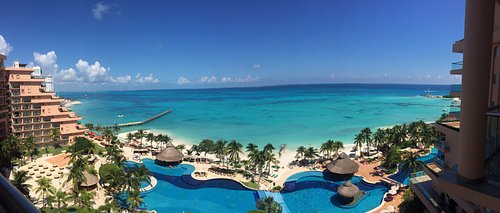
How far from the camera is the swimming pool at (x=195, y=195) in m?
22.2

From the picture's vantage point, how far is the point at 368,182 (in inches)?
1021

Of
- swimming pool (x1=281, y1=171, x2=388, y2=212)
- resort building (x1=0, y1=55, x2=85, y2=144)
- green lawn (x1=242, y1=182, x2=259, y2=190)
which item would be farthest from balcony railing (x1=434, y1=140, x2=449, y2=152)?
resort building (x1=0, y1=55, x2=85, y2=144)

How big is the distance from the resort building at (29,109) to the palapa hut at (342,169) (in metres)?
34.8

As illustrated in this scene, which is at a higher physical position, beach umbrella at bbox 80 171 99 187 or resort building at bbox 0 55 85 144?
resort building at bbox 0 55 85 144

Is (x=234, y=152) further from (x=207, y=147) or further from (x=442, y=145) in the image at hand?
(x=442, y=145)

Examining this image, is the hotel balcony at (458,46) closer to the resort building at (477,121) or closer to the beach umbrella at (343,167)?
the resort building at (477,121)

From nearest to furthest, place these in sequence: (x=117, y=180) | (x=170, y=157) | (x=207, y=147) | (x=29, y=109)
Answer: (x=117, y=180)
(x=170, y=157)
(x=207, y=147)
(x=29, y=109)

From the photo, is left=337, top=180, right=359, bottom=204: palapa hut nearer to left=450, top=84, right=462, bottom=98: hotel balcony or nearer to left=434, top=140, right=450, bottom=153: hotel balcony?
left=434, top=140, right=450, bottom=153: hotel balcony

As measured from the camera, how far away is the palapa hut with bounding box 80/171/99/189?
23828mm

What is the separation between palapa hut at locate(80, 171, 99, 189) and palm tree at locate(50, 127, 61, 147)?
54.0 ft

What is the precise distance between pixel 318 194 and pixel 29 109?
37.4 metres

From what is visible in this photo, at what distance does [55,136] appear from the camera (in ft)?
120

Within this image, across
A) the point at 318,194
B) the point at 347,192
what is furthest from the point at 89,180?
the point at 347,192

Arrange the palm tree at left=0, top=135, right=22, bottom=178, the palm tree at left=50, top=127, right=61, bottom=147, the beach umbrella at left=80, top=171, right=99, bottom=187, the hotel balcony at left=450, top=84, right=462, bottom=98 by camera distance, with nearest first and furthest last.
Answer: the hotel balcony at left=450, top=84, right=462, bottom=98 → the beach umbrella at left=80, top=171, right=99, bottom=187 → the palm tree at left=0, top=135, right=22, bottom=178 → the palm tree at left=50, top=127, right=61, bottom=147
